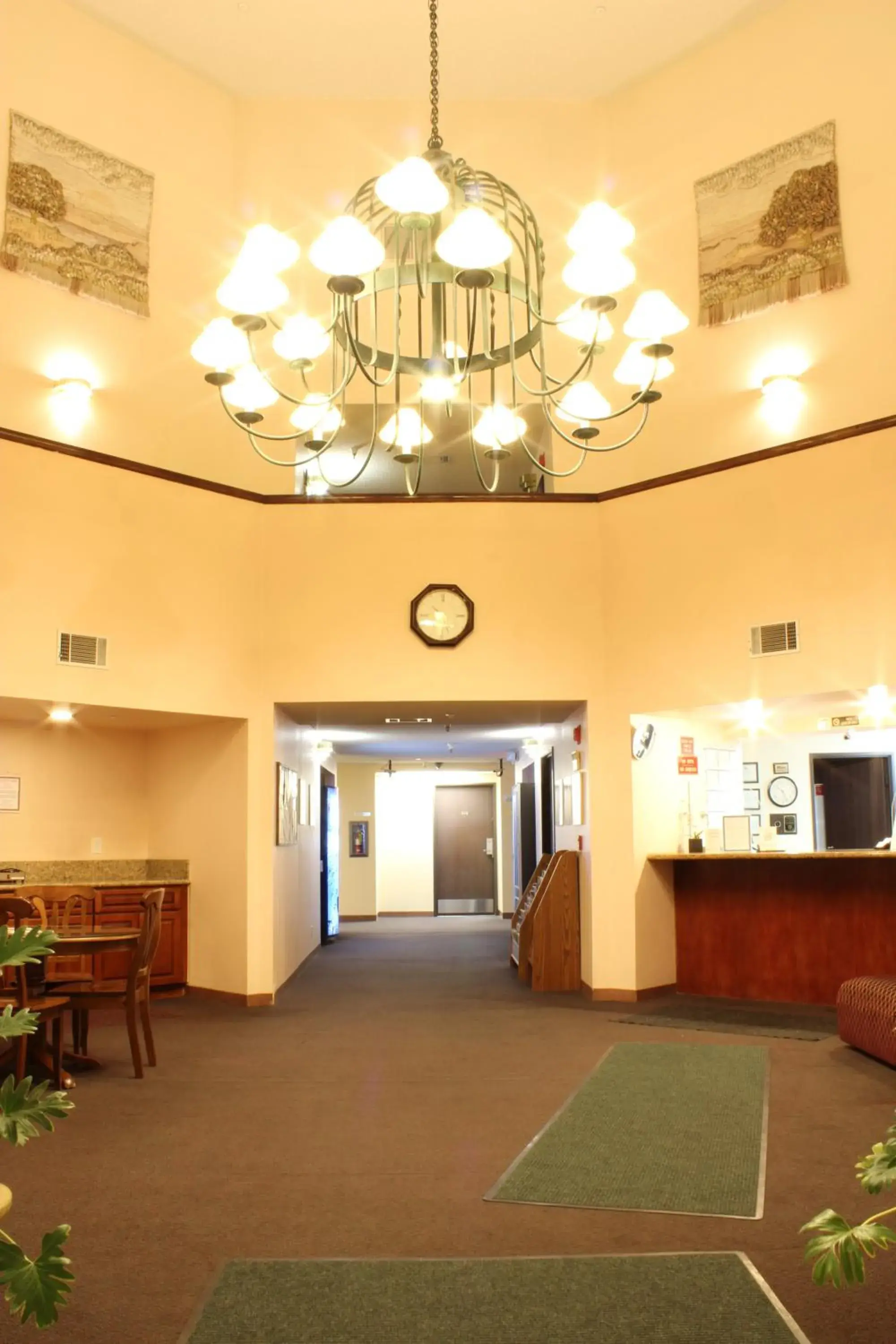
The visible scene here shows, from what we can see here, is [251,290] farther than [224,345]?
No

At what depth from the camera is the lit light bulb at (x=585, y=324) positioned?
4027 millimetres

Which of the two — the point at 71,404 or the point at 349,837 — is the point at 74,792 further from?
the point at 349,837

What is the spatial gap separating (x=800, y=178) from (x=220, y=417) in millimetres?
5184

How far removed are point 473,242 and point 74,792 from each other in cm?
674

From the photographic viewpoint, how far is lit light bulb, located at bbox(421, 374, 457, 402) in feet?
14.2

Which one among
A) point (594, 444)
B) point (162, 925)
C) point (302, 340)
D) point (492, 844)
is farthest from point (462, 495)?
point (492, 844)

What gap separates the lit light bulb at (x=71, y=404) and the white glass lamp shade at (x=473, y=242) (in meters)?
5.92

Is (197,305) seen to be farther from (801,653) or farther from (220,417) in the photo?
(801,653)

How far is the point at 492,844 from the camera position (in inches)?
685

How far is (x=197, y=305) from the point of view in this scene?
9.56 meters

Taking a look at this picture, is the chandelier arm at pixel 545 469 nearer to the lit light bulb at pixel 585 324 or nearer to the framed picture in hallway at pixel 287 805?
the lit light bulb at pixel 585 324

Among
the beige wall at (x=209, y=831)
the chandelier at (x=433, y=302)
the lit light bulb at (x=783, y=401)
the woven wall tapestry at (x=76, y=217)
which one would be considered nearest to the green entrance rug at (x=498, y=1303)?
the chandelier at (x=433, y=302)

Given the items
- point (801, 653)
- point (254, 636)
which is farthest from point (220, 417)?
point (801, 653)

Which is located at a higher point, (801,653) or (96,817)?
(801,653)
